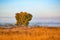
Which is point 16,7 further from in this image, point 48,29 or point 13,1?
point 48,29

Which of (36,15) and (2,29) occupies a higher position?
(36,15)

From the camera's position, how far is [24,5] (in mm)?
2816

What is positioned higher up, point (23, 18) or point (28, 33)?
point (23, 18)

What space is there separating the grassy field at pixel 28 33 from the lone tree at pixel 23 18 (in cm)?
11

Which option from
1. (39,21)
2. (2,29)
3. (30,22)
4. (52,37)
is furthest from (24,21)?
(52,37)

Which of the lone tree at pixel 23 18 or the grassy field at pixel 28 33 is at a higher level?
the lone tree at pixel 23 18

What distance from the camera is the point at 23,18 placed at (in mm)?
2793

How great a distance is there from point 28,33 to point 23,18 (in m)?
0.34

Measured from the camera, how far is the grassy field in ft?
8.75

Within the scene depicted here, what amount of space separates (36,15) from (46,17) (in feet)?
0.72

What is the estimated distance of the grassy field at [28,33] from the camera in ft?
8.75

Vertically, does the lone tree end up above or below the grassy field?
above

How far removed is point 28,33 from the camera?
272cm

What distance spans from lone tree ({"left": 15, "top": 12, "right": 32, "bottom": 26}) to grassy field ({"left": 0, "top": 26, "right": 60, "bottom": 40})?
0.11 meters
